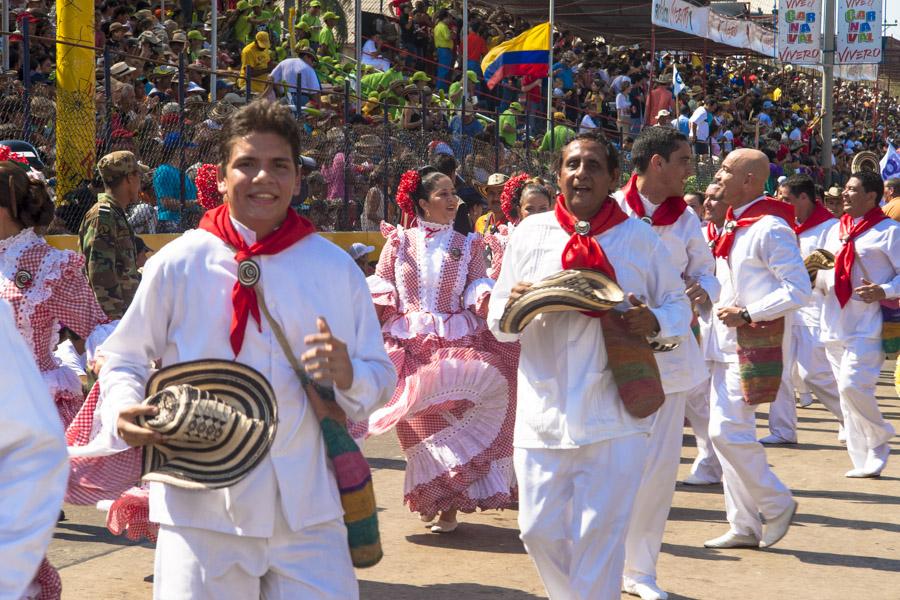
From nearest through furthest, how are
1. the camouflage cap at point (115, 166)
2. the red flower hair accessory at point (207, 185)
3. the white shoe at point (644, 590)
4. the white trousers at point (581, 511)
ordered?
the white trousers at point (581, 511)
the red flower hair accessory at point (207, 185)
the white shoe at point (644, 590)
the camouflage cap at point (115, 166)

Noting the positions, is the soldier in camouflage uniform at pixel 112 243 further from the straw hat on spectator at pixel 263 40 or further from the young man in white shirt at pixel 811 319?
the straw hat on spectator at pixel 263 40

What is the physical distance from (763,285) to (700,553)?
143 cm

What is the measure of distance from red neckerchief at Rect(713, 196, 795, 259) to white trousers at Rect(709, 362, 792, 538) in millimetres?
633

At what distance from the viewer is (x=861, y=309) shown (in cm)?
973

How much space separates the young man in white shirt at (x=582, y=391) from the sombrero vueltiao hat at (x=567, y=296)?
75 mm

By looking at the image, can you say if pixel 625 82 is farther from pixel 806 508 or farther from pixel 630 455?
pixel 630 455

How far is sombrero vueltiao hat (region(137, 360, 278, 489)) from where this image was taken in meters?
3.38

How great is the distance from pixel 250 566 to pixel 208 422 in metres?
0.43

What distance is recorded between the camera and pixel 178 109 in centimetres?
1186

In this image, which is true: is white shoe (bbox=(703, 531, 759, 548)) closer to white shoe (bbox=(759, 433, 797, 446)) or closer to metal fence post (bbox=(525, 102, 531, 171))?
white shoe (bbox=(759, 433, 797, 446))

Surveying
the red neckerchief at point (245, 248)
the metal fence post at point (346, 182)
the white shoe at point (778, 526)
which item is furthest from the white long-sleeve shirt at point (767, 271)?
the metal fence post at point (346, 182)

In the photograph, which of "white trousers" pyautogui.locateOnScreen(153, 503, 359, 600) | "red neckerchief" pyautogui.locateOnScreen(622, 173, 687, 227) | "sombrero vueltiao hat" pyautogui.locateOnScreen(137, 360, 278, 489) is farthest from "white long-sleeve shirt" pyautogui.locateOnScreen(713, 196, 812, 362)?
→ "sombrero vueltiao hat" pyautogui.locateOnScreen(137, 360, 278, 489)

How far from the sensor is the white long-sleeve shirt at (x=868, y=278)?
9695 mm

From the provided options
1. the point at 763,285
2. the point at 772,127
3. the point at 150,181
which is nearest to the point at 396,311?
the point at 763,285
